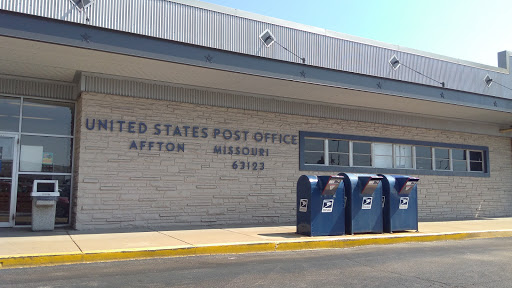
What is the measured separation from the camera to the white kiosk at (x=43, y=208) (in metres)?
10.5

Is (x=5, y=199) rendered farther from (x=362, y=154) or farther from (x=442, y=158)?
(x=442, y=158)

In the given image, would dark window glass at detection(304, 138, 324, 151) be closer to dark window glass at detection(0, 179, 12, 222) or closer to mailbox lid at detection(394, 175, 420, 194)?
mailbox lid at detection(394, 175, 420, 194)

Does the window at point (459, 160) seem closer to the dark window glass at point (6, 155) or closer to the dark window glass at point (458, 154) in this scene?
the dark window glass at point (458, 154)

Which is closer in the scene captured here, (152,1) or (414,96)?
(152,1)

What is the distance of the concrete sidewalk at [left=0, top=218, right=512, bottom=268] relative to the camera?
24.9 feet

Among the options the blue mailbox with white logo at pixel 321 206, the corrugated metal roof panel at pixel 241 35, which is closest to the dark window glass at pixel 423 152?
the corrugated metal roof panel at pixel 241 35

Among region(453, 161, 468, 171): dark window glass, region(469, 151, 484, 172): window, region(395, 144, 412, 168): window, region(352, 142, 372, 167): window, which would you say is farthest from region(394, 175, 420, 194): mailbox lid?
region(469, 151, 484, 172): window

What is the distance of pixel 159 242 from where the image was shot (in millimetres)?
8969

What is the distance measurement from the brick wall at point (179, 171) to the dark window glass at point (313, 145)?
0.40 meters

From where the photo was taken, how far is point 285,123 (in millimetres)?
13867

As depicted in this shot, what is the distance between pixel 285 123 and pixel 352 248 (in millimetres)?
5155

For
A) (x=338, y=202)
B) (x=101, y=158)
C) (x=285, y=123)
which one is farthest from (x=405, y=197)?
(x=101, y=158)

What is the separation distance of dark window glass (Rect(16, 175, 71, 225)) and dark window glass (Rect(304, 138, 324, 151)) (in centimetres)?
729

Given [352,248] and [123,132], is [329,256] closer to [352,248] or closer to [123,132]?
[352,248]
